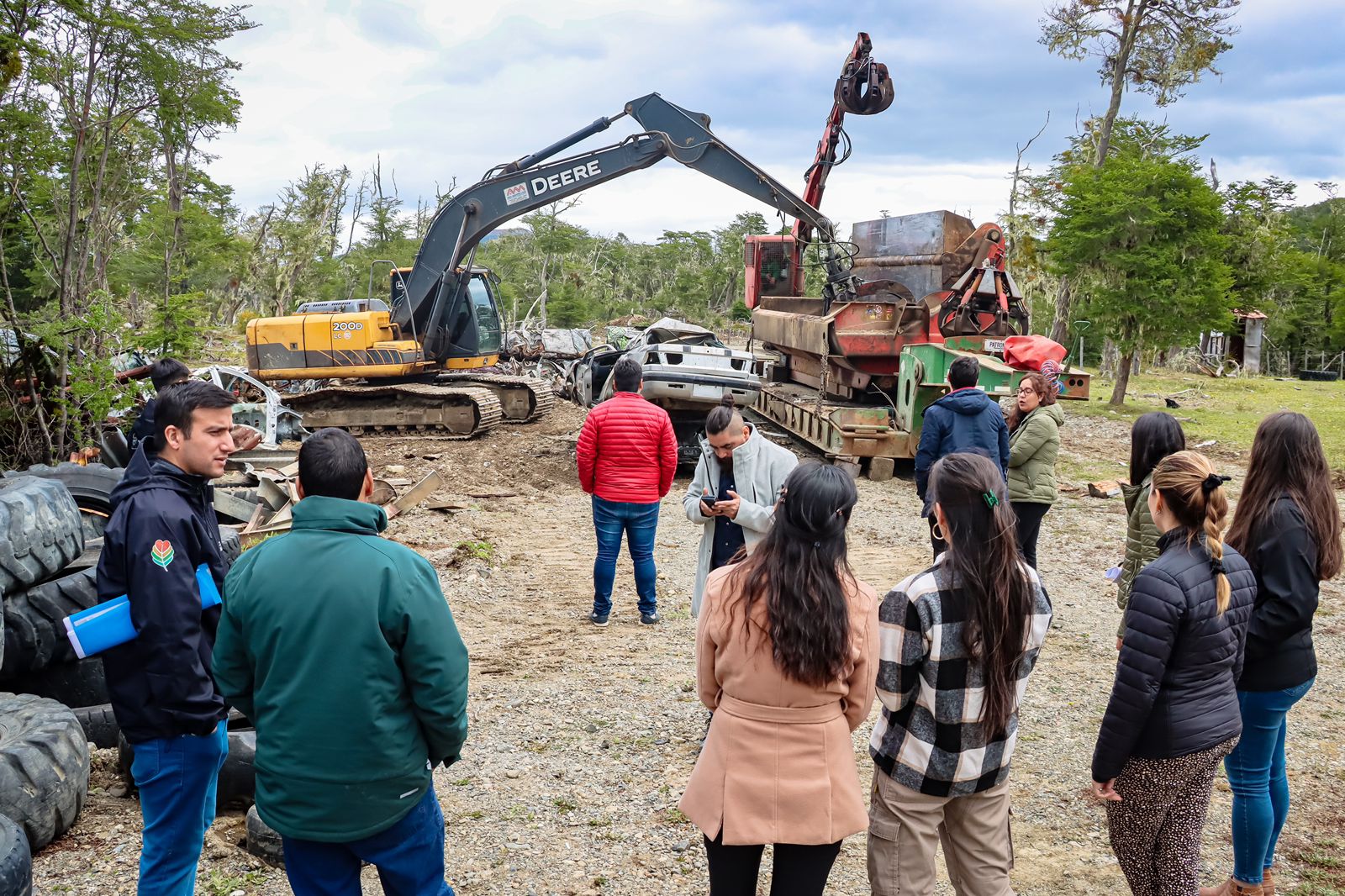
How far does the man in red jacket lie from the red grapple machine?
5.26 m

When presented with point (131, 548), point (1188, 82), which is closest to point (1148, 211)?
point (1188, 82)

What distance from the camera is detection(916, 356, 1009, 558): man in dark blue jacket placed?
5.98 meters

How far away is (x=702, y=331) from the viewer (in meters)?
15.0

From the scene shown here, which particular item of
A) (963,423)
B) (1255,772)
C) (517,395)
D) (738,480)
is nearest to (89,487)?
(738,480)

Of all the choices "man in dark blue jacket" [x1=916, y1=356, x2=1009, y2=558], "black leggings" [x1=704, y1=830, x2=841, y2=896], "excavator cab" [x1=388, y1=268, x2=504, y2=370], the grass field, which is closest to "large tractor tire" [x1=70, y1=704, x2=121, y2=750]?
"black leggings" [x1=704, y1=830, x2=841, y2=896]

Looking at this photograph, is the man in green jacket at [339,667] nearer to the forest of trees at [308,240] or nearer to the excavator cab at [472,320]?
the forest of trees at [308,240]

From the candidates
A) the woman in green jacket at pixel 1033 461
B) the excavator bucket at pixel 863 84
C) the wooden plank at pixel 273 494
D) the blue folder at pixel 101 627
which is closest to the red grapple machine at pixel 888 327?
the excavator bucket at pixel 863 84

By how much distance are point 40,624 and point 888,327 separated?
1055cm

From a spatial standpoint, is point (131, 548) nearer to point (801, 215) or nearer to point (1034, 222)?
point (801, 215)

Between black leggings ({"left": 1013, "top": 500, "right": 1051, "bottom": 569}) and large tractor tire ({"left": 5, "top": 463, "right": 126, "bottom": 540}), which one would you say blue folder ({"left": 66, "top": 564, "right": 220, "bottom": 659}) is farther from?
black leggings ({"left": 1013, "top": 500, "right": 1051, "bottom": 569})

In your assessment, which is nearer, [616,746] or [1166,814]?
[1166,814]

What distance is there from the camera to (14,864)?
9.80ft

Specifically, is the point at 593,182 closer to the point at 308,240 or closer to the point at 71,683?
the point at 71,683

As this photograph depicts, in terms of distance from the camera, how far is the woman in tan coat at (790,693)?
7.82ft
